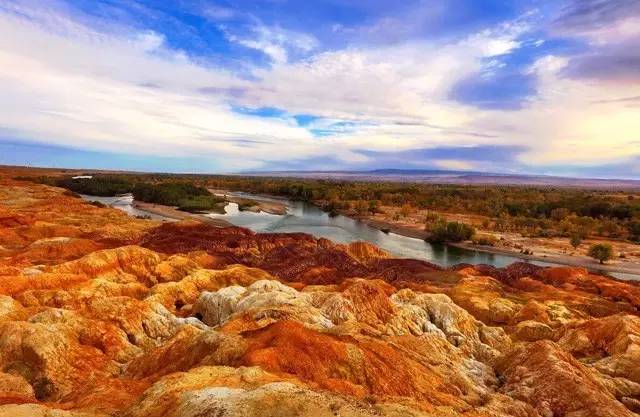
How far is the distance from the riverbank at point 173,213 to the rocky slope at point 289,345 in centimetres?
5900

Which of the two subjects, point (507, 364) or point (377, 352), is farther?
point (507, 364)

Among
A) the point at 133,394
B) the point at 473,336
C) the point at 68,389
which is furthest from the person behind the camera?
the point at 473,336

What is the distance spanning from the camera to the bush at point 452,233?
96375 mm

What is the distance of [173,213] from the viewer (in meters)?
121

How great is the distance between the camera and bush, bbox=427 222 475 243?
316ft

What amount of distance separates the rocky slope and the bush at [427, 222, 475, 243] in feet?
157

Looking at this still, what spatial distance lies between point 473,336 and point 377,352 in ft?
39.8

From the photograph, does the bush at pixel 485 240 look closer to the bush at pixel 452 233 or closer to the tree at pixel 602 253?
the bush at pixel 452 233

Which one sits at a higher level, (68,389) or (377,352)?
(377,352)

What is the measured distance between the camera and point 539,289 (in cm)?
4734

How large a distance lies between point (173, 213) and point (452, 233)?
223 feet

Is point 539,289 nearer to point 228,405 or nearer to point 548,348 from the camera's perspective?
point 548,348

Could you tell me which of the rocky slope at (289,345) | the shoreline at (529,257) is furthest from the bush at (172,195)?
the rocky slope at (289,345)


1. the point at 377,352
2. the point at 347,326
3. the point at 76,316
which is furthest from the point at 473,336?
the point at 76,316
